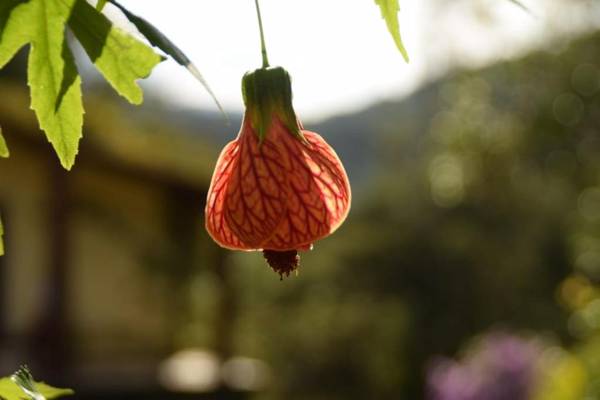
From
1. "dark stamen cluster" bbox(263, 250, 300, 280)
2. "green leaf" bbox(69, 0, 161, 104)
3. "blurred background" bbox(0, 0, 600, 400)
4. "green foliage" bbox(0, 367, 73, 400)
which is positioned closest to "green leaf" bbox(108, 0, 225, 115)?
"green leaf" bbox(69, 0, 161, 104)

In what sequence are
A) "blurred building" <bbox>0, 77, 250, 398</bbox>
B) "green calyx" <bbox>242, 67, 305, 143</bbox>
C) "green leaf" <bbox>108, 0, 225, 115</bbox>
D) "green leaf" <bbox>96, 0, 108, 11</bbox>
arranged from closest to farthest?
"green leaf" <bbox>108, 0, 225, 115</bbox>
"green leaf" <bbox>96, 0, 108, 11</bbox>
"green calyx" <bbox>242, 67, 305, 143</bbox>
"blurred building" <bbox>0, 77, 250, 398</bbox>

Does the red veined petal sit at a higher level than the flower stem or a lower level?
lower

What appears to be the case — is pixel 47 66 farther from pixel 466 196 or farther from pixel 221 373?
pixel 466 196

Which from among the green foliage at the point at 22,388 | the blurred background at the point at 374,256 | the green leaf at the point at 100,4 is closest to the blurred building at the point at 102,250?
the blurred background at the point at 374,256

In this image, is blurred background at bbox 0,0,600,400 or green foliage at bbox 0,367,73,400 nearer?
green foliage at bbox 0,367,73,400

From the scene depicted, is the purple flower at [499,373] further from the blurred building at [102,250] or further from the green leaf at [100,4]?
the green leaf at [100,4]

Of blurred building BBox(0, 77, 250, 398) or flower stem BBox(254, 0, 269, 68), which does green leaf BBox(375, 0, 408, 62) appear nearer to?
flower stem BBox(254, 0, 269, 68)
